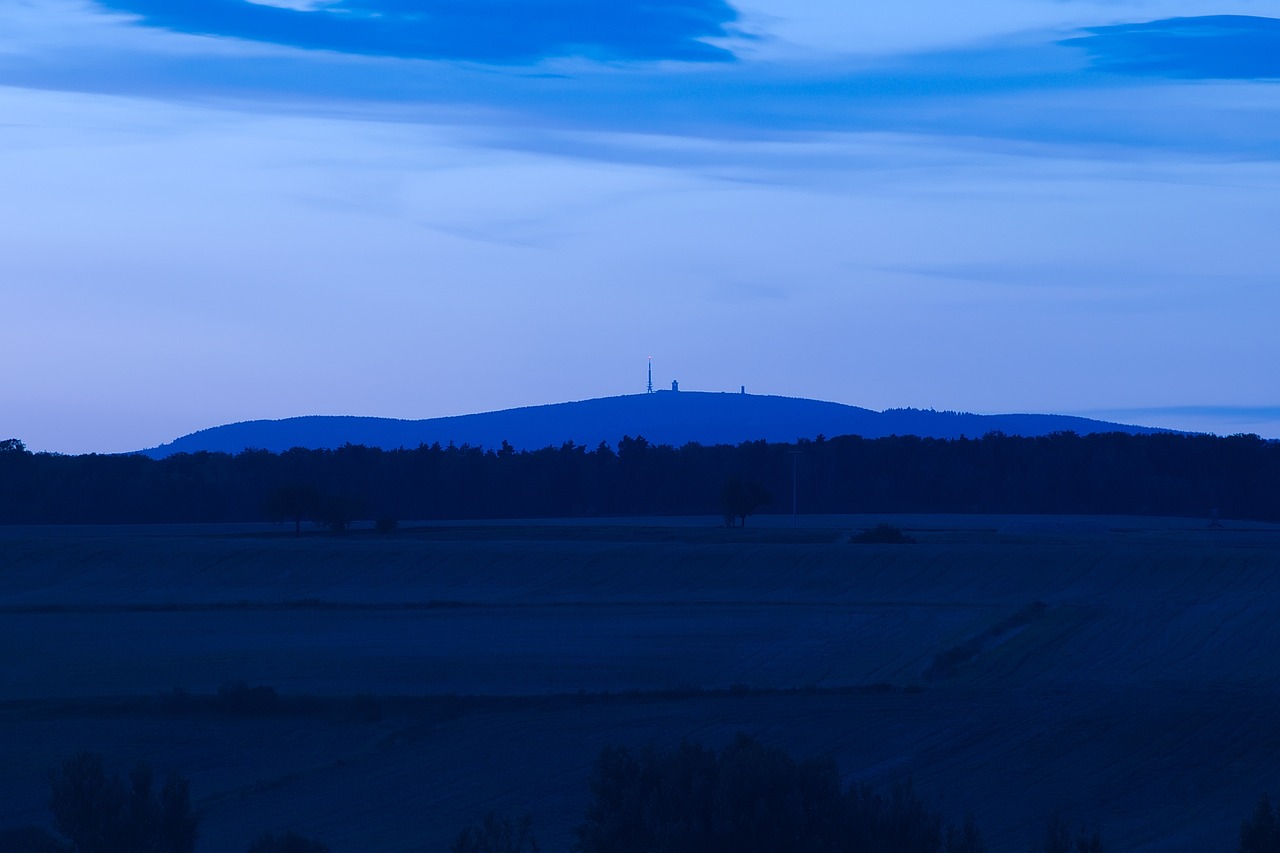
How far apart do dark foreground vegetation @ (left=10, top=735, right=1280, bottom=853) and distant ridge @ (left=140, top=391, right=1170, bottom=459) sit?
521ft

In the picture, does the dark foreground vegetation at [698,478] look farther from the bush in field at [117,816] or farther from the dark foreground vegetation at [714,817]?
the dark foreground vegetation at [714,817]

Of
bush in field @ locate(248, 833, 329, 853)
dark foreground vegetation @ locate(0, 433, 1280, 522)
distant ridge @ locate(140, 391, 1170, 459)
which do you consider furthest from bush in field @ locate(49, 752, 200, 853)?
distant ridge @ locate(140, 391, 1170, 459)

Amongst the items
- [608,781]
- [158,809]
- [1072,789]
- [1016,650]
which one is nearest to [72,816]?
[158,809]

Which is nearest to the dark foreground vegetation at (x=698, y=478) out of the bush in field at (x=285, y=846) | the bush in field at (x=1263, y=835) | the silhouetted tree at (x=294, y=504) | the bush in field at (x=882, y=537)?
the silhouetted tree at (x=294, y=504)

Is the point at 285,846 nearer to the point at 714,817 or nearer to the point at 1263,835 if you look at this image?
the point at 714,817

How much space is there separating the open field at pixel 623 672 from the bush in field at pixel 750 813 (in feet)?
18.3

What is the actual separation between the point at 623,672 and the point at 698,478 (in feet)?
203

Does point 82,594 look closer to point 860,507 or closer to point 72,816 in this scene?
point 72,816

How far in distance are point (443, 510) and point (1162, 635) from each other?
57.3 metres

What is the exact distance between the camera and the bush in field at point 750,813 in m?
10.1

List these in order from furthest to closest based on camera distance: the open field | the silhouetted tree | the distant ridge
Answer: the distant ridge → the silhouetted tree → the open field

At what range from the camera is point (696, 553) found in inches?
1933

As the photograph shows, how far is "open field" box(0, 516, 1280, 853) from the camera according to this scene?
18.4 meters

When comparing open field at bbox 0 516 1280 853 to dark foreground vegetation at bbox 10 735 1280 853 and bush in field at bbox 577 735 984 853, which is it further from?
bush in field at bbox 577 735 984 853
